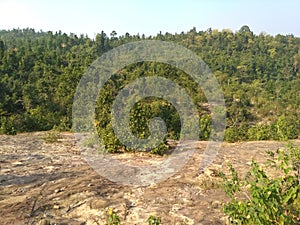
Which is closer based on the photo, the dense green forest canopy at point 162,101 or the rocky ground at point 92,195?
the rocky ground at point 92,195

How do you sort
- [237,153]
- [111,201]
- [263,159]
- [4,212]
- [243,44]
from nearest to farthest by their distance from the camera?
[4,212], [111,201], [263,159], [237,153], [243,44]

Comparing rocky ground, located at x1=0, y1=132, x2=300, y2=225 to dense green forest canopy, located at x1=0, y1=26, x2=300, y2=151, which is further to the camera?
dense green forest canopy, located at x1=0, y1=26, x2=300, y2=151

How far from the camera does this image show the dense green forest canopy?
14.0 meters

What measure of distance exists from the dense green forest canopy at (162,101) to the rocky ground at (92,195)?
127 centimetres

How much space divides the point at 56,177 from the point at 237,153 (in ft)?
12.7

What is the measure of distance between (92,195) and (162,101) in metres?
16.5

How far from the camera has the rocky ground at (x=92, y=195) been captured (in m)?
3.95

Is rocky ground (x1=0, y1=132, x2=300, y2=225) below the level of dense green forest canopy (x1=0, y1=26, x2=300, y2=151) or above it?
below

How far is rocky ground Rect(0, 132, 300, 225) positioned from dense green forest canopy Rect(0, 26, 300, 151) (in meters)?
1.27

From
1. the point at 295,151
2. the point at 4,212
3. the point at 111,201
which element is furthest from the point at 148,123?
the point at 295,151

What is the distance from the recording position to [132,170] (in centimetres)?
604

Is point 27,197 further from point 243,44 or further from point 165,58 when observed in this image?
point 243,44

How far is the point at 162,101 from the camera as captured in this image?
2097cm

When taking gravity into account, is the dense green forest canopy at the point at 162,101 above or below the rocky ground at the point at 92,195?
above
